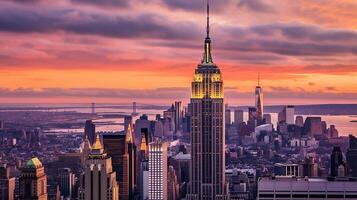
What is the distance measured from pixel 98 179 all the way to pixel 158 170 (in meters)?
7.79

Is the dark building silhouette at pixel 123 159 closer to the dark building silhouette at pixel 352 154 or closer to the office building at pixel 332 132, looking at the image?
the office building at pixel 332 132

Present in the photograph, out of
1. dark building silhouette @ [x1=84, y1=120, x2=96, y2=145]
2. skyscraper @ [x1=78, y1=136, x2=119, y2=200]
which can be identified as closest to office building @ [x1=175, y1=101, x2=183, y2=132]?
skyscraper @ [x1=78, y1=136, x2=119, y2=200]

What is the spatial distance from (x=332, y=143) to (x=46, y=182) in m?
8.56

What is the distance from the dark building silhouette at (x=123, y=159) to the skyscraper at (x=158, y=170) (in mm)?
800

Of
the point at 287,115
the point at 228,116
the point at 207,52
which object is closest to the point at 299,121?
the point at 287,115

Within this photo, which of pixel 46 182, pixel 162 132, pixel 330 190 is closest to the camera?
pixel 330 190

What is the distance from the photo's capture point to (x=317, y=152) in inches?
1135

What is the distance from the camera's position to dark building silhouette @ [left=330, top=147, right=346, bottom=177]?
65.1 ft

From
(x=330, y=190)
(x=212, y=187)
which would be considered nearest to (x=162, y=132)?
(x=212, y=187)

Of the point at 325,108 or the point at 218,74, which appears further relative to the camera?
the point at 218,74

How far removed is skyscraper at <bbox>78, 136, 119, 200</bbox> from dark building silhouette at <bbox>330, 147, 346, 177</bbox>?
6479mm

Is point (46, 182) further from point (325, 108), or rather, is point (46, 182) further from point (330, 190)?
point (330, 190)

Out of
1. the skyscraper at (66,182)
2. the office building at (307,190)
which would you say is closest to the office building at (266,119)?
the skyscraper at (66,182)

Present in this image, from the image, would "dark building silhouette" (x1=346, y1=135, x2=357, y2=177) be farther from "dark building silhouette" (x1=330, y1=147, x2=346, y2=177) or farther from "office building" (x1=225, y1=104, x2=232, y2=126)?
"office building" (x1=225, y1=104, x2=232, y2=126)
